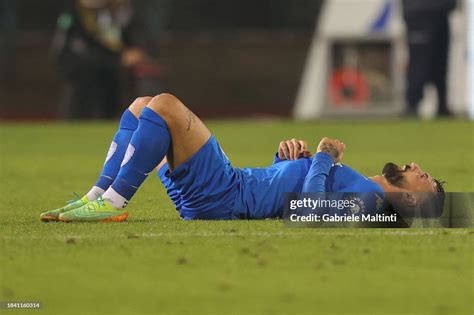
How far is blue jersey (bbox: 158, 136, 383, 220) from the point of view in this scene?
356 inches

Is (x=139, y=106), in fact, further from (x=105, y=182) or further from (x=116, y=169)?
(x=105, y=182)

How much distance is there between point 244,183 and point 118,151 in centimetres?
85

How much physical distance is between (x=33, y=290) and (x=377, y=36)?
22211mm

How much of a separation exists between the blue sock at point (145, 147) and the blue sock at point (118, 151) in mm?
326

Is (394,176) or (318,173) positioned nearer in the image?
(318,173)

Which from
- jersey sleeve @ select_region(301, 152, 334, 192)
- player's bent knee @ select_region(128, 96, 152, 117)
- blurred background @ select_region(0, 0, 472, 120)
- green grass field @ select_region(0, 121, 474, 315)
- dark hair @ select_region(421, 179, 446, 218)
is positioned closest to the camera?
green grass field @ select_region(0, 121, 474, 315)

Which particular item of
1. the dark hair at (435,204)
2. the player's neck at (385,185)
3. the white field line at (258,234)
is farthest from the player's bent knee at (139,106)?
the dark hair at (435,204)

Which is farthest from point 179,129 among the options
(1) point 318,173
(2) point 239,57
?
Answer: (2) point 239,57

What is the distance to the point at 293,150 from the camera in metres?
9.41

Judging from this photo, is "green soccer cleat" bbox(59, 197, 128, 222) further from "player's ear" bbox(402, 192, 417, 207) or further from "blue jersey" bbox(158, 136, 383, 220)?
"player's ear" bbox(402, 192, 417, 207)

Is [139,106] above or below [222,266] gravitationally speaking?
above

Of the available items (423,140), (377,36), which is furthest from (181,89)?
(423,140)

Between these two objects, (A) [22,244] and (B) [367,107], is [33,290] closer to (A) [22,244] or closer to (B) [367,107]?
(A) [22,244]

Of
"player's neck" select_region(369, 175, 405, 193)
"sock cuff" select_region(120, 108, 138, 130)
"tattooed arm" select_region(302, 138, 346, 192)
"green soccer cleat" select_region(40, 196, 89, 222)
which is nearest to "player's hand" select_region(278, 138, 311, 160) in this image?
"tattooed arm" select_region(302, 138, 346, 192)
